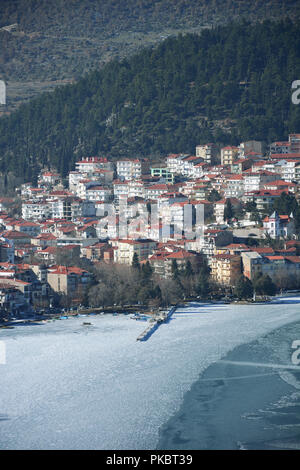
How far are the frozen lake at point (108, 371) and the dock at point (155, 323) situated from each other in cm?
9

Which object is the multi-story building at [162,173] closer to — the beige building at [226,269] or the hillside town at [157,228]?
the hillside town at [157,228]

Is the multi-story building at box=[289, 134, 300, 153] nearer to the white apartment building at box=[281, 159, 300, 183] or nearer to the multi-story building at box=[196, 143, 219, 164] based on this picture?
the multi-story building at box=[196, 143, 219, 164]

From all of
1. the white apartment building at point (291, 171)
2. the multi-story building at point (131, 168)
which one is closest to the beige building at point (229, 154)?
the multi-story building at point (131, 168)

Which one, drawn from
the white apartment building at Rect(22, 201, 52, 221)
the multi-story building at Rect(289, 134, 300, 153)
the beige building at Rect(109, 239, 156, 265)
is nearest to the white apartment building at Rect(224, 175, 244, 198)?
the multi-story building at Rect(289, 134, 300, 153)

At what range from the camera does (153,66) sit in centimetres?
3216

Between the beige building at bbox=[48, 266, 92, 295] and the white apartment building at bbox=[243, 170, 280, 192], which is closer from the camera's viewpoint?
the beige building at bbox=[48, 266, 92, 295]

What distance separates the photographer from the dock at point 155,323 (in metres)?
13.6

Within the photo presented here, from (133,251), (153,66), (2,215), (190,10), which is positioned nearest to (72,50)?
(190,10)

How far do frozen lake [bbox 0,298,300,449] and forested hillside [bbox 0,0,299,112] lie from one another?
989 inches

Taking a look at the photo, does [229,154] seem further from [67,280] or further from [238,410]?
[238,410]

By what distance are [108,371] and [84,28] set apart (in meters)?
41.0

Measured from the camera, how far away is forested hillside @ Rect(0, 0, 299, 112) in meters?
43.9

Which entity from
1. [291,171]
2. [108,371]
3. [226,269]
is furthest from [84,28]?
[108,371]
